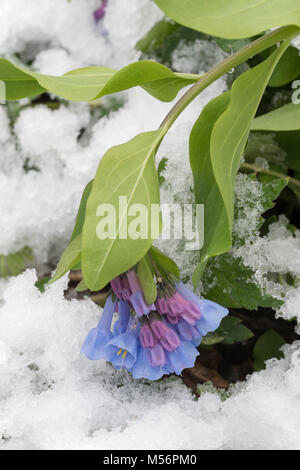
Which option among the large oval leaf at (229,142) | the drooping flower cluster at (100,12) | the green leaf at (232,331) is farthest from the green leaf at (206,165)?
the drooping flower cluster at (100,12)

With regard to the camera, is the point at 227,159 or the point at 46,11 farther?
the point at 46,11

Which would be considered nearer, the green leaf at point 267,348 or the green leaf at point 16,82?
the green leaf at point 16,82

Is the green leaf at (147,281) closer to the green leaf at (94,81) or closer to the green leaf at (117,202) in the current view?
the green leaf at (117,202)

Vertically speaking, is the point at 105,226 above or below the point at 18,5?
below

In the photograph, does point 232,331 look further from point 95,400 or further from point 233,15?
point 233,15

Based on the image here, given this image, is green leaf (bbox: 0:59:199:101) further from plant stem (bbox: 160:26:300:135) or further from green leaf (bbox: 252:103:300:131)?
green leaf (bbox: 252:103:300:131)

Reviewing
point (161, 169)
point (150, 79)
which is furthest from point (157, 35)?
point (150, 79)

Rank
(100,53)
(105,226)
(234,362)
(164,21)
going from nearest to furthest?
(105,226) → (234,362) → (164,21) → (100,53)

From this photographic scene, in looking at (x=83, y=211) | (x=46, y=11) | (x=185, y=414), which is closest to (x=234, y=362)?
(x=185, y=414)

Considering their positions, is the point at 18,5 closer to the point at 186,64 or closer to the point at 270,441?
the point at 186,64
